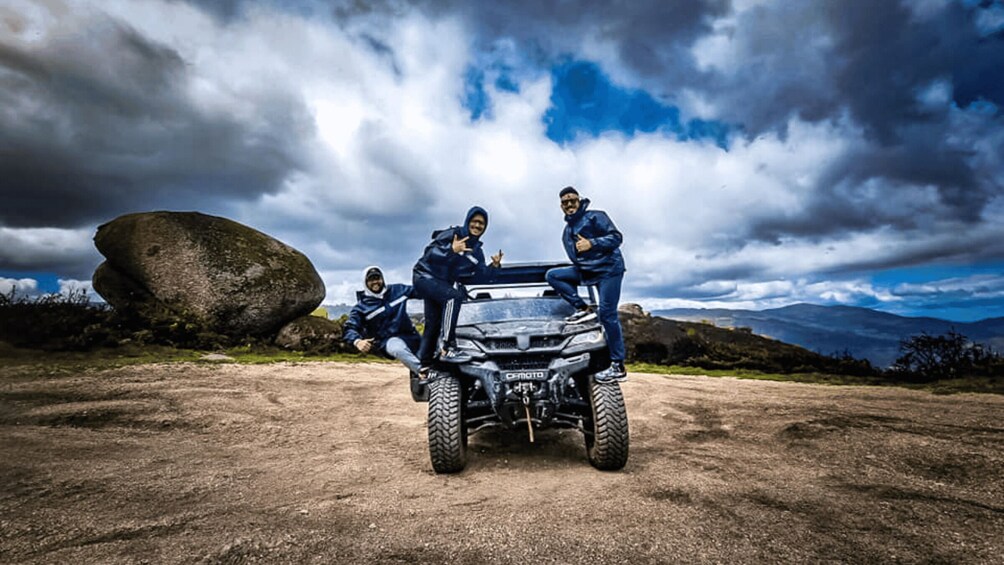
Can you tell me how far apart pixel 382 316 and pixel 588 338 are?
12.1 ft

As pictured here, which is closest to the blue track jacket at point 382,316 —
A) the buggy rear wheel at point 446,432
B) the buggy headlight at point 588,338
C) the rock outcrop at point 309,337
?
the buggy rear wheel at point 446,432

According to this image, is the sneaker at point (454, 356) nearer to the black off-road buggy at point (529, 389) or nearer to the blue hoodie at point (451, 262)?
the black off-road buggy at point (529, 389)

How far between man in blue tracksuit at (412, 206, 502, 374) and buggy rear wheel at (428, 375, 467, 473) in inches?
52.4

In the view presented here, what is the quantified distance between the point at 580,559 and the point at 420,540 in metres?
1.11

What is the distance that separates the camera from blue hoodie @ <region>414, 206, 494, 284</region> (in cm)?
624

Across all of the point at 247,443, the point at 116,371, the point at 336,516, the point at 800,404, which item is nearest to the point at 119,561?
the point at 336,516

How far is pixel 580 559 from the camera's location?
2850 millimetres

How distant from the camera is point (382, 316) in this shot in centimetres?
724

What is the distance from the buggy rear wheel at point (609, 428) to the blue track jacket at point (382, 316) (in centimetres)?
362

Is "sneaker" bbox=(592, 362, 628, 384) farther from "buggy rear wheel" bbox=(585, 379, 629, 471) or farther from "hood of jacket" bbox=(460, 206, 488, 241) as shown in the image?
"hood of jacket" bbox=(460, 206, 488, 241)

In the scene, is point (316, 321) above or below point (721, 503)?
above

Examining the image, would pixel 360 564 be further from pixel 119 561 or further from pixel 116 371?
pixel 116 371

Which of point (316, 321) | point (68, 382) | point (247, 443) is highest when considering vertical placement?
point (316, 321)

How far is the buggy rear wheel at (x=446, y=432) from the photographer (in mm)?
4664
